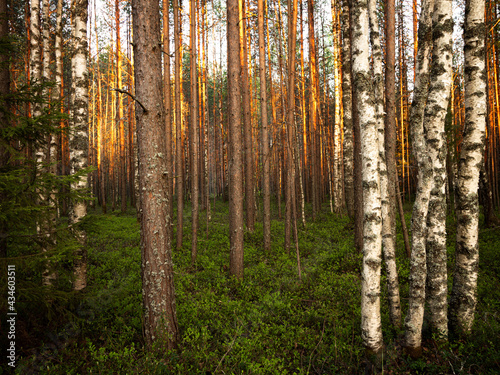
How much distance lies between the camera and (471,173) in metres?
4.04

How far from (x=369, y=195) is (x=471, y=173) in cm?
176

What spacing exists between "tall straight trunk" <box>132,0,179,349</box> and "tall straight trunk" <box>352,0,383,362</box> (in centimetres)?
276

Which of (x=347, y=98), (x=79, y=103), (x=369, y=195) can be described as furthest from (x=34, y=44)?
(x=347, y=98)

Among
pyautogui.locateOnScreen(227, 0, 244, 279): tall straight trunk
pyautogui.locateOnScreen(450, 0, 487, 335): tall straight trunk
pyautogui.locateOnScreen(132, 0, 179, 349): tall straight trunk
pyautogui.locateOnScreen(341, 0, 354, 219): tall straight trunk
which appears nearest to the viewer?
pyautogui.locateOnScreen(132, 0, 179, 349): tall straight trunk

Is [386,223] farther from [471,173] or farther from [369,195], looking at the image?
[471,173]

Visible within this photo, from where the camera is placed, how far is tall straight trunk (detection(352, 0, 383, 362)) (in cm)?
357

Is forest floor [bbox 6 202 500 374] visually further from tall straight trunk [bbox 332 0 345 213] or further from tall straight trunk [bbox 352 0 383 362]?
tall straight trunk [bbox 332 0 345 213]

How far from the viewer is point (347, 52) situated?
11.1 meters

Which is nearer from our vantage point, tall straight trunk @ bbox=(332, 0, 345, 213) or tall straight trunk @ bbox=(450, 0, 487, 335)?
tall straight trunk @ bbox=(450, 0, 487, 335)

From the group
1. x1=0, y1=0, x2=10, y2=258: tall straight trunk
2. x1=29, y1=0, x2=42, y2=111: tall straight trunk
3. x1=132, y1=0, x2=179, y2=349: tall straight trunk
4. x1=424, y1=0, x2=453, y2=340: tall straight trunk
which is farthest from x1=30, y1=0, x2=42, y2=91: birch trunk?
x1=424, y1=0, x2=453, y2=340: tall straight trunk

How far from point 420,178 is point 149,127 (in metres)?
3.87

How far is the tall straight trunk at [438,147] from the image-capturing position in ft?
12.0

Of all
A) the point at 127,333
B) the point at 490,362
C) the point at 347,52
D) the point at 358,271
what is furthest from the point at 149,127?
the point at 347,52

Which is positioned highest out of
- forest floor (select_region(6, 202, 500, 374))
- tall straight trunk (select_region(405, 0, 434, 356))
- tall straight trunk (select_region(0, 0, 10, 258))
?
tall straight trunk (select_region(0, 0, 10, 258))
